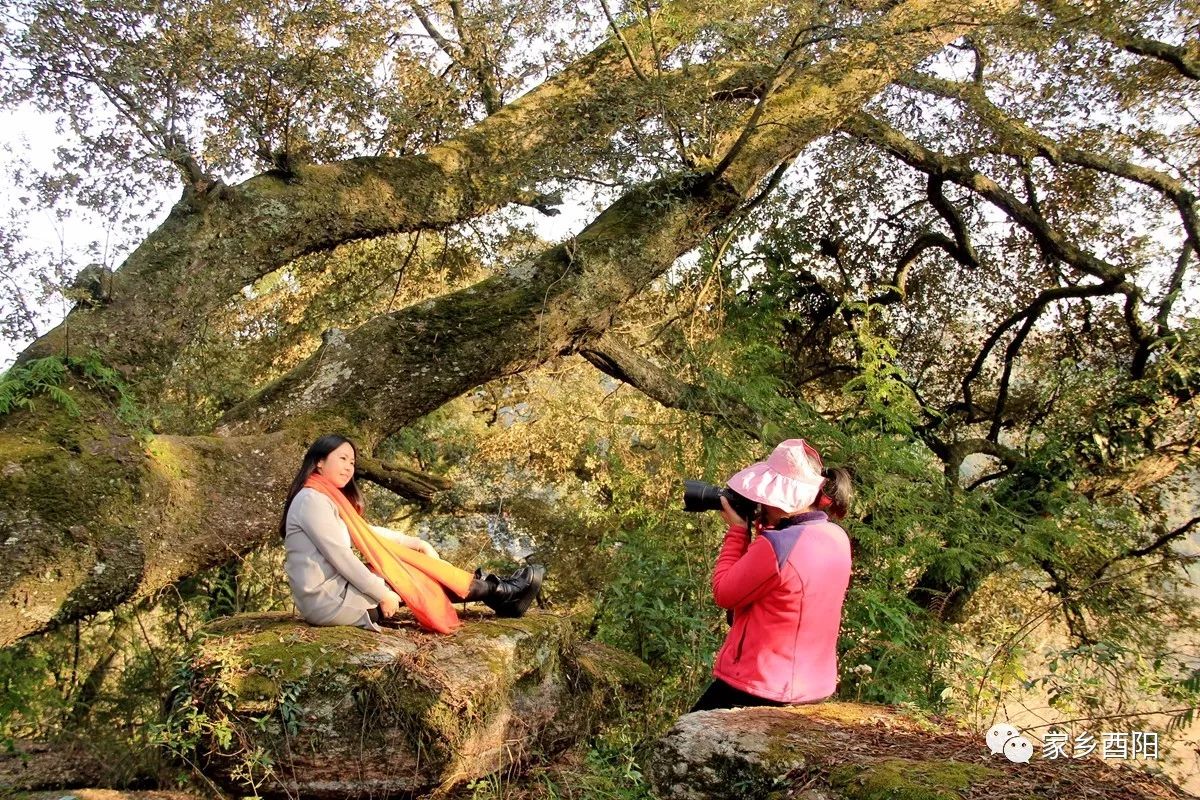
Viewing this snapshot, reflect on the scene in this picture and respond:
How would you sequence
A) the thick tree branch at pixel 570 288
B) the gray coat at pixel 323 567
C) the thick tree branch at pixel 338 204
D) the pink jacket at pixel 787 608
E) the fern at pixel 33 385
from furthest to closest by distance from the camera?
the thick tree branch at pixel 570 288 < the thick tree branch at pixel 338 204 < the fern at pixel 33 385 < the gray coat at pixel 323 567 < the pink jacket at pixel 787 608

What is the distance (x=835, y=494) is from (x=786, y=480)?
0.84ft

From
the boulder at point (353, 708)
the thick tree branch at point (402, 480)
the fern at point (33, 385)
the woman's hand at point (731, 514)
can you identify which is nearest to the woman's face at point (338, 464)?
the boulder at point (353, 708)

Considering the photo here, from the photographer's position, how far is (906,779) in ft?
8.18

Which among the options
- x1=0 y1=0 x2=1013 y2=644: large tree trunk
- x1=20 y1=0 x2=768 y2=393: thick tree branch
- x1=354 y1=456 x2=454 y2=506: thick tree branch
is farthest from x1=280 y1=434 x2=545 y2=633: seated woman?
x1=354 y1=456 x2=454 y2=506: thick tree branch

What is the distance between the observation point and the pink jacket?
3.34 metres

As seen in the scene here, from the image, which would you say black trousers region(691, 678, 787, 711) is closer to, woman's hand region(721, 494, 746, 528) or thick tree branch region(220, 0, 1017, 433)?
woman's hand region(721, 494, 746, 528)

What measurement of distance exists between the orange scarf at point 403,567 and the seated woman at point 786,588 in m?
1.68

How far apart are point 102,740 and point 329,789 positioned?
165 cm

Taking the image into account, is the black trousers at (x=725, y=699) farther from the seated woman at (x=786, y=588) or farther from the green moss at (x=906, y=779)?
the green moss at (x=906, y=779)

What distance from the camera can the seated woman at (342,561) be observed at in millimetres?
4379

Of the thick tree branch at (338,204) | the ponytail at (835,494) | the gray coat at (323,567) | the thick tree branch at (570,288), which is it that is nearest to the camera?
the ponytail at (835,494)

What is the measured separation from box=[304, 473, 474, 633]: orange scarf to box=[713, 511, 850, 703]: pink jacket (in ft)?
5.67

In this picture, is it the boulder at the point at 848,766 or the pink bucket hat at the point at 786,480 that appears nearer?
the boulder at the point at 848,766

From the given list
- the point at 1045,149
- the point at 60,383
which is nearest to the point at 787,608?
the point at 60,383
